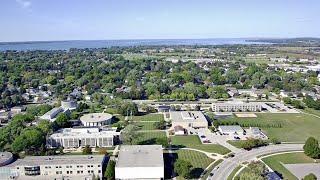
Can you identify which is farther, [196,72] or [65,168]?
[196,72]

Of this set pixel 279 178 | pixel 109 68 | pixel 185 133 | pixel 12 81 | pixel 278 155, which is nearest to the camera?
pixel 279 178

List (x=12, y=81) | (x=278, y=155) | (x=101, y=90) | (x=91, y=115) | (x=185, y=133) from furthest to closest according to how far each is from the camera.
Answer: (x=12, y=81)
(x=101, y=90)
(x=91, y=115)
(x=185, y=133)
(x=278, y=155)

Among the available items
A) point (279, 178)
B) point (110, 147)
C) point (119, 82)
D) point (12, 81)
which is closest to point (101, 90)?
point (119, 82)

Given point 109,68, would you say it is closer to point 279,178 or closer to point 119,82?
point 119,82

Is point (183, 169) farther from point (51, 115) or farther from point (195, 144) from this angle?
point (51, 115)

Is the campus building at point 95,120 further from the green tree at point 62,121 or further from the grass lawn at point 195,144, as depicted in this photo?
the grass lawn at point 195,144

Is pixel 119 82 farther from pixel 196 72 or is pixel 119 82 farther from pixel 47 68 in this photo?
pixel 47 68

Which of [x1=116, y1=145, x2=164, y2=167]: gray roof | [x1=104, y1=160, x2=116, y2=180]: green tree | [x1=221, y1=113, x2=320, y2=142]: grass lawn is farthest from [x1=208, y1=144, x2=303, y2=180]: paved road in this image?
[x1=104, y1=160, x2=116, y2=180]: green tree
